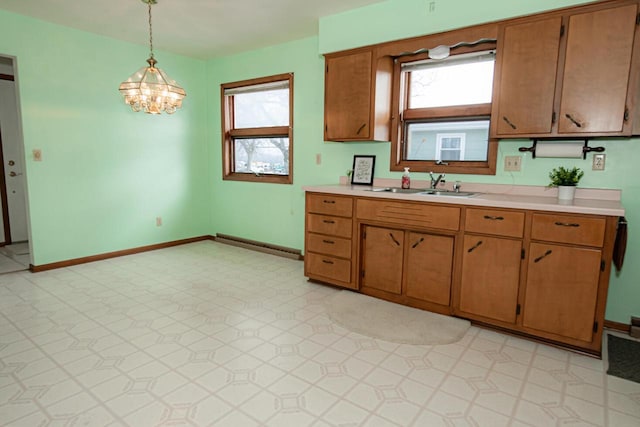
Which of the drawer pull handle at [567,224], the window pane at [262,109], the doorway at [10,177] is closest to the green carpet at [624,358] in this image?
the drawer pull handle at [567,224]

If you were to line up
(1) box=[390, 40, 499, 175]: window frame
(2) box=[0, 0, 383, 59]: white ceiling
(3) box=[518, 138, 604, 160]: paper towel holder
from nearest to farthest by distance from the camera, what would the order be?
1. (3) box=[518, 138, 604, 160]: paper towel holder
2. (1) box=[390, 40, 499, 175]: window frame
3. (2) box=[0, 0, 383, 59]: white ceiling

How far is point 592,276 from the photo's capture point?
7.29 feet

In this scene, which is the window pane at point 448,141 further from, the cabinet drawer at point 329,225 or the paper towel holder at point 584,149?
the cabinet drawer at point 329,225

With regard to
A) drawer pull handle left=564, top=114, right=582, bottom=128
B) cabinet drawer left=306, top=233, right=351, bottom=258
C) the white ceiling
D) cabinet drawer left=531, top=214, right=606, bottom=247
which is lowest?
cabinet drawer left=306, top=233, right=351, bottom=258

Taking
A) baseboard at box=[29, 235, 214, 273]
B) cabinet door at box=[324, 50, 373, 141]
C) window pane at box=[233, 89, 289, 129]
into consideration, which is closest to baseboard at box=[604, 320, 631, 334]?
cabinet door at box=[324, 50, 373, 141]

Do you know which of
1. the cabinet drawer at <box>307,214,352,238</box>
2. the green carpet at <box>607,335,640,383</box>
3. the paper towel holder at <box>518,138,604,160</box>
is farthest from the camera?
the cabinet drawer at <box>307,214,352,238</box>

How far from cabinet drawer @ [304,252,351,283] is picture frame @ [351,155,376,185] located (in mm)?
877

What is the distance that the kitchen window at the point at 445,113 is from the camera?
10.1 feet

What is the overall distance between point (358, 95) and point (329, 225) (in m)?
1.22

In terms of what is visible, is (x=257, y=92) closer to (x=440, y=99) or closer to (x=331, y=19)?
(x=331, y=19)

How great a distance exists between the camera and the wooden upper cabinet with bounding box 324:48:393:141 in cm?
328

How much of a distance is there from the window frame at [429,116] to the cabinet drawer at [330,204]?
66 cm

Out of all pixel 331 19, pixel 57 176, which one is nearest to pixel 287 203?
pixel 331 19

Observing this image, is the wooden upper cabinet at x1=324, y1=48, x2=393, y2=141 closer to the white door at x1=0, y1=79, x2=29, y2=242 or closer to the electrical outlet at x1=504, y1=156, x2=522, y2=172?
the electrical outlet at x1=504, y1=156, x2=522, y2=172
